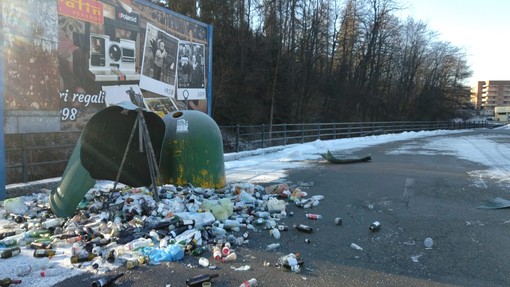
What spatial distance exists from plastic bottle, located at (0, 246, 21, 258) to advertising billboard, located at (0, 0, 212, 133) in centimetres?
273

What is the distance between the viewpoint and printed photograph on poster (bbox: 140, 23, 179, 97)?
11.4m

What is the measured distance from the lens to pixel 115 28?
10.2 meters

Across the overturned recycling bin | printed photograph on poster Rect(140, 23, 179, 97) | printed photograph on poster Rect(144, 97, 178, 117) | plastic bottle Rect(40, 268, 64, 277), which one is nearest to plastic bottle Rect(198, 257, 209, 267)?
plastic bottle Rect(40, 268, 64, 277)

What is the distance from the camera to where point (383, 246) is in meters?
5.00

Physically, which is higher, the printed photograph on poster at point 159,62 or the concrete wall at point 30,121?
the printed photograph on poster at point 159,62

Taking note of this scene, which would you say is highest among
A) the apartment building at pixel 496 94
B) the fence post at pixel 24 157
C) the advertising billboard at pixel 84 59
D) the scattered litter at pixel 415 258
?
the apartment building at pixel 496 94

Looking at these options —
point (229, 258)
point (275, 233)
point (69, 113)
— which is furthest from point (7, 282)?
point (69, 113)

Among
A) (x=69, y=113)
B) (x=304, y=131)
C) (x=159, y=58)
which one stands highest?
(x=159, y=58)

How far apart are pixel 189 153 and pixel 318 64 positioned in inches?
1354

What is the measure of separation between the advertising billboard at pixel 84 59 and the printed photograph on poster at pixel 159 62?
29 mm

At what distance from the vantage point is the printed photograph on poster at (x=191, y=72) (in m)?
13.1

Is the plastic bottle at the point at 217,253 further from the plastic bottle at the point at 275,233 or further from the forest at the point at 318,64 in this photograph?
the forest at the point at 318,64

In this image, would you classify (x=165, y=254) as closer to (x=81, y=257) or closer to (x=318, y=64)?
(x=81, y=257)

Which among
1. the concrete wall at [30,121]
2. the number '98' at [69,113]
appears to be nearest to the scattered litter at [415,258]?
the concrete wall at [30,121]
